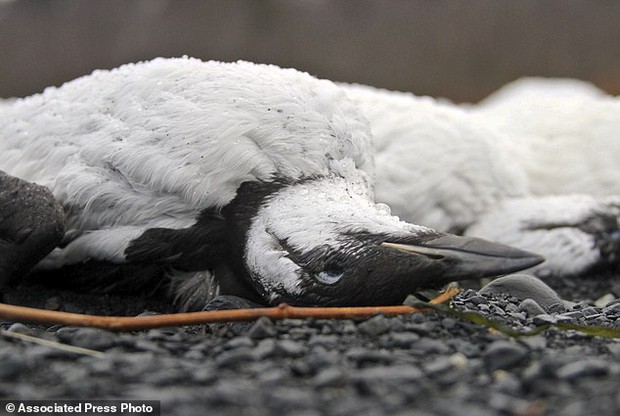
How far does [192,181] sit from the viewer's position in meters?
2.53

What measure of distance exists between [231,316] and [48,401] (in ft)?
1.94

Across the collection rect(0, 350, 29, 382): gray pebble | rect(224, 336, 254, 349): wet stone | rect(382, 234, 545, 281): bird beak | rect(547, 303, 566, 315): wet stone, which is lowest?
rect(0, 350, 29, 382): gray pebble

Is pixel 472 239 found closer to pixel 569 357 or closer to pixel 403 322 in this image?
pixel 403 322

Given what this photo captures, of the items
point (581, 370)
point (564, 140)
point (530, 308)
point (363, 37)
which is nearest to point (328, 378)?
point (581, 370)

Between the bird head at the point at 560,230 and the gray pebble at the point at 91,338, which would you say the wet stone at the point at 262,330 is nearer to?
the gray pebble at the point at 91,338

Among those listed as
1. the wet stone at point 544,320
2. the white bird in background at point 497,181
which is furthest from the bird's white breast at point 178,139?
the white bird in background at point 497,181

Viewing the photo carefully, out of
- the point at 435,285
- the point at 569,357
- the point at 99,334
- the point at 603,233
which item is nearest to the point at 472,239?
the point at 435,285

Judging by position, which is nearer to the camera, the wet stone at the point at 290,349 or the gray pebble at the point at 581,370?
the gray pebble at the point at 581,370

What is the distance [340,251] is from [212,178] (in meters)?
0.57

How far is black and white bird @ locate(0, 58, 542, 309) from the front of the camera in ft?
7.31

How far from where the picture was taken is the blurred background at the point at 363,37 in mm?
7949

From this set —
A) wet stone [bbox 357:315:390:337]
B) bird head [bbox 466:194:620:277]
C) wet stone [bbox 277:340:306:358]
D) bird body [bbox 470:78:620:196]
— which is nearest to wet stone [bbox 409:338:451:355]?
wet stone [bbox 357:315:390:337]

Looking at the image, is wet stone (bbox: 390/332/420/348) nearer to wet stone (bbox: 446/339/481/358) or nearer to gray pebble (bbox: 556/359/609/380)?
wet stone (bbox: 446/339/481/358)

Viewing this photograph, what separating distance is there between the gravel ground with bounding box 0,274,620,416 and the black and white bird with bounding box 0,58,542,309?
0.22m
